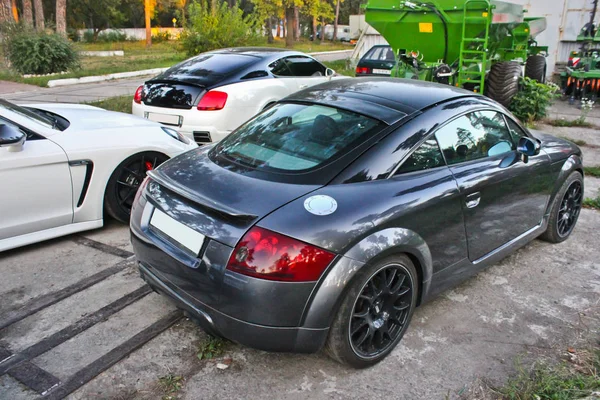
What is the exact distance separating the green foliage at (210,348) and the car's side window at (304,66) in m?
5.40

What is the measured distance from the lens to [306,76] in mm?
7910

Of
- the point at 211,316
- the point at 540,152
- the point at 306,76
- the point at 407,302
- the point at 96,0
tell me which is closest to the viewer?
the point at 211,316

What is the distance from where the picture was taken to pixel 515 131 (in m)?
3.90

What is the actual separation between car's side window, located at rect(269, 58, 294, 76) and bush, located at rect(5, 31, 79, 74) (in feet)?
39.0

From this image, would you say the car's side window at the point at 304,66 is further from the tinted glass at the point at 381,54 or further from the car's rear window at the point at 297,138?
the tinted glass at the point at 381,54

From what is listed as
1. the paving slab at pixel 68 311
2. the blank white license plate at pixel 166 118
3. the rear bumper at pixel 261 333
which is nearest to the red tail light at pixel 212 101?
the blank white license plate at pixel 166 118

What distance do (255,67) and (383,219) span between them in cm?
484

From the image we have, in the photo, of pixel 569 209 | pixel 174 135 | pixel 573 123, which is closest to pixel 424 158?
pixel 569 209

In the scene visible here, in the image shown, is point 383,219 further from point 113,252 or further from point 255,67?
point 255,67

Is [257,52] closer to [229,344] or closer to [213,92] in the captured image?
[213,92]

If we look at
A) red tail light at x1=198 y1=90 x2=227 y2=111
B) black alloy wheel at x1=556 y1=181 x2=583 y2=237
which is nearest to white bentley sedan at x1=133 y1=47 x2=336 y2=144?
red tail light at x1=198 y1=90 x2=227 y2=111

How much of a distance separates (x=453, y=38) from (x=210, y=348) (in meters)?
8.79

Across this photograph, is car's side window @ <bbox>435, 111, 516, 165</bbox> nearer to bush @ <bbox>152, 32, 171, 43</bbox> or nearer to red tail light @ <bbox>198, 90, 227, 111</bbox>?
red tail light @ <bbox>198, 90, 227, 111</bbox>

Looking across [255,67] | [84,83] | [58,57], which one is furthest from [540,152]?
[58,57]
